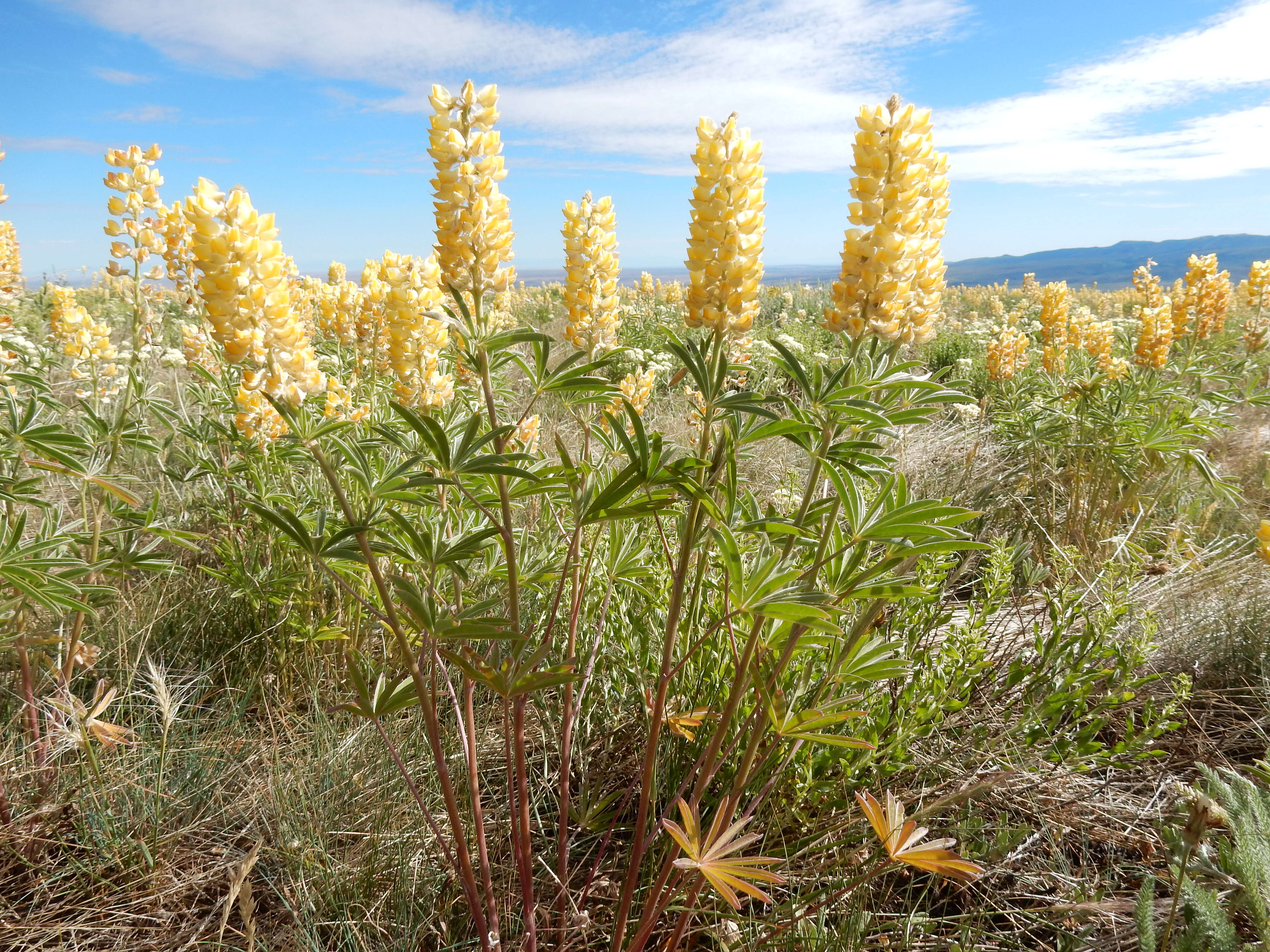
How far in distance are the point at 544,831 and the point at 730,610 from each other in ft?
3.40

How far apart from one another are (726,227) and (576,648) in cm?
147

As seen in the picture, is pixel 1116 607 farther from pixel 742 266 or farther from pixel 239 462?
pixel 239 462

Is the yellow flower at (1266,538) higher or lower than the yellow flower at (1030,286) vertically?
lower

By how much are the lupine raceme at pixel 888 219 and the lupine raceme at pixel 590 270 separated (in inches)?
24.4

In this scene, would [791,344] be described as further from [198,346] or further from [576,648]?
[198,346]

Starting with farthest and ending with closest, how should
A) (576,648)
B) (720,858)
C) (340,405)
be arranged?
1. (340,405)
2. (576,648)
3. (720,858)

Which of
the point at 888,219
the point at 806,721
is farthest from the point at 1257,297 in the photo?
the point at 806,721

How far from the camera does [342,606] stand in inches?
104

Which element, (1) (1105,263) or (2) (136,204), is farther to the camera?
(1) (1105,263)

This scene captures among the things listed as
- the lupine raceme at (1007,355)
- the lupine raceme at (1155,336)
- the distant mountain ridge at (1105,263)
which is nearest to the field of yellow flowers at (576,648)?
the lupine raceme at (1155,336)

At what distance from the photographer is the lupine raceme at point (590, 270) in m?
1.68

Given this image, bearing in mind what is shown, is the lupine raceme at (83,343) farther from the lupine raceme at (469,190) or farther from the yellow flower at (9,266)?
the lupine raceme at (469,190)

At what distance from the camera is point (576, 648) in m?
2.28

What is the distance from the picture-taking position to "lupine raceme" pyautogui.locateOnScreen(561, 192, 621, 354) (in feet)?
5.52
